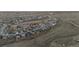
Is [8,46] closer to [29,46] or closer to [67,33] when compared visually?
[29,46]

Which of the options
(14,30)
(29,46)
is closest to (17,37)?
(14,30)

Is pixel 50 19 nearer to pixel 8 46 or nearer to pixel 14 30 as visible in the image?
pixel 14 30
